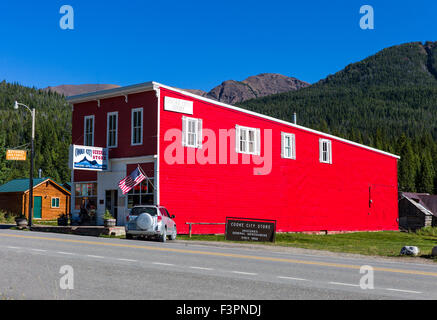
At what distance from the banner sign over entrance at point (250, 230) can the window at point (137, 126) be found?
7622 millimetres

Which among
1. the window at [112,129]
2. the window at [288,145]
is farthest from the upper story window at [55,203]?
the window at [288,145]

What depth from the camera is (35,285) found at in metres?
9.42

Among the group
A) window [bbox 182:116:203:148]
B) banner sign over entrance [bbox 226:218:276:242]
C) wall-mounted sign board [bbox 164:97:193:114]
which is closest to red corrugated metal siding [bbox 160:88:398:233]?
wall-mounted sign board [bbox 164:97:193:114]

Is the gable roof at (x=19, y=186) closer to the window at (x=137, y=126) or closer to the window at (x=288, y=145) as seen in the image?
the window at (x=137, y=126)

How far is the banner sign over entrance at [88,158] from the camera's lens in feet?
93.1

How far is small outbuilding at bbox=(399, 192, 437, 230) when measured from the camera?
68.9 m

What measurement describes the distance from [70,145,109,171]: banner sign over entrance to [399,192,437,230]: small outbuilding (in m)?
50.9

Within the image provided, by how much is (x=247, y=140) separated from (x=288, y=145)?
5028mm

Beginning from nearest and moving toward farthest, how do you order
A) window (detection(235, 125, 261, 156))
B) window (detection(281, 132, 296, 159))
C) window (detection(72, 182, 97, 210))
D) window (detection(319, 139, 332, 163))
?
window (detection(72, 182, 97, 210))
window (detection(235, 125, 261, 156))
window (detection(281, 132, 296, 159))
window (detection(319, 139, 332, 163))

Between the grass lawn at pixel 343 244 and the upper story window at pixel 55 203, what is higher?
the upper story window at pixel 55 203

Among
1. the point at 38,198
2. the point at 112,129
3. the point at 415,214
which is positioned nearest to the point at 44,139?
the point at 38,198

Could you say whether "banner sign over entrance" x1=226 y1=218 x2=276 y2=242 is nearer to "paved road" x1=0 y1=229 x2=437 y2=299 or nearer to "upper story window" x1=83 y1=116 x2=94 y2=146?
"paved road" x1=0 y1=229 x2=437 y2=299

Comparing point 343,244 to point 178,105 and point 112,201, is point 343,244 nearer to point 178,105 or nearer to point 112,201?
point 178,105
